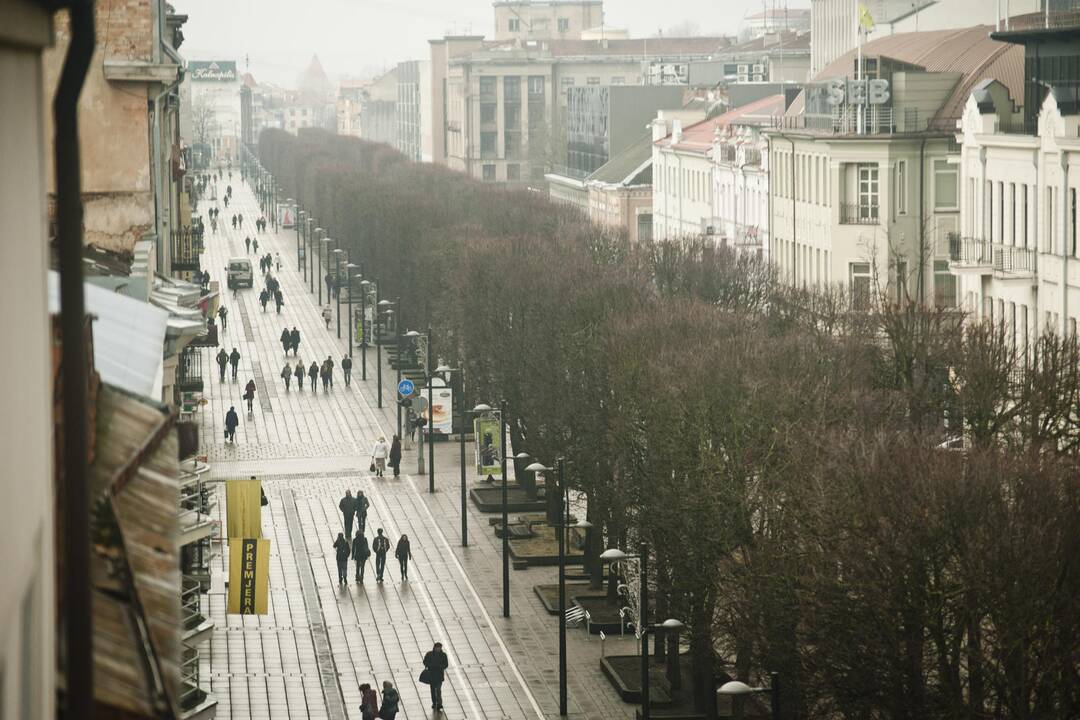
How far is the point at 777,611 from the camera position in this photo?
2927cm

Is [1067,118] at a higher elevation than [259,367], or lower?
higher

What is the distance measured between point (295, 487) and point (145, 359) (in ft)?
168

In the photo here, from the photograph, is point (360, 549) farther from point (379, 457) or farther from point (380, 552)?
point (379, 457)

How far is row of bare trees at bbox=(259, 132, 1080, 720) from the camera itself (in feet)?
85.9

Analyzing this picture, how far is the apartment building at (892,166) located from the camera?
7350 cm

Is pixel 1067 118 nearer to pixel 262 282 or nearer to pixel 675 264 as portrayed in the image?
pixel 675 264

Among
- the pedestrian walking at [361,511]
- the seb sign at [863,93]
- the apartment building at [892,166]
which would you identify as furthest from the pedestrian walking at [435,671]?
the seb sign at [863,93]

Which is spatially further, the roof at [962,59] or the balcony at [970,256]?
the roof at [962,59]

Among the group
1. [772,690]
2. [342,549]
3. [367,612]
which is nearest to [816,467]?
[772,690]

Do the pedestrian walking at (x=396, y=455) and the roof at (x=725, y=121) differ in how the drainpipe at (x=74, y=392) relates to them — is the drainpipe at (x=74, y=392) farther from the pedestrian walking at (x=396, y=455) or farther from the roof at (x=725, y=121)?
the roof at (x=725, y=121)

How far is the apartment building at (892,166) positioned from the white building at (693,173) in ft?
47.0

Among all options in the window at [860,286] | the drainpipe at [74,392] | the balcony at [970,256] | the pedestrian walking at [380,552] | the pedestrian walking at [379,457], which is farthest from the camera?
the pedestrian walking at [379,457]

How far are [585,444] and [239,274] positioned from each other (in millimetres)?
83105

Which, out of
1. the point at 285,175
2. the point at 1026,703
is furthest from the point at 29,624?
the point at 285,175
